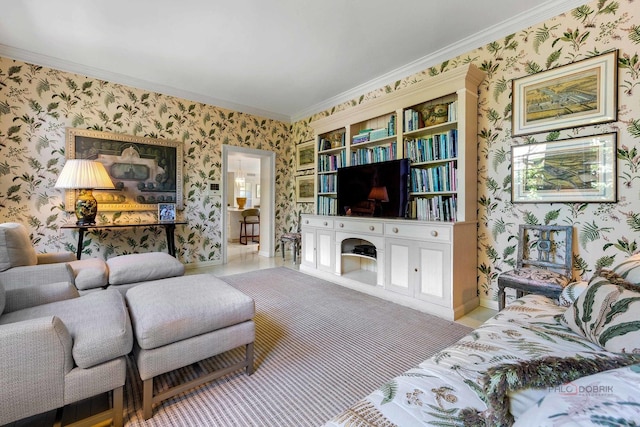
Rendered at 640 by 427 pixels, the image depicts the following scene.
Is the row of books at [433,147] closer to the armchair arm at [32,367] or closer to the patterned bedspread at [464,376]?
the patterned bedspread at [464,376]

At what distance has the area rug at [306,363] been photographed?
4.53 feet

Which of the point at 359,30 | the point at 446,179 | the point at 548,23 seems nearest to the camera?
the point at 548,23

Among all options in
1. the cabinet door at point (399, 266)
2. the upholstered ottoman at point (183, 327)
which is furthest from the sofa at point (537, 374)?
the cabinet door at point (399, 266)

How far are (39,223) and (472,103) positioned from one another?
4993 millimetres

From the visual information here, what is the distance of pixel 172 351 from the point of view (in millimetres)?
1380

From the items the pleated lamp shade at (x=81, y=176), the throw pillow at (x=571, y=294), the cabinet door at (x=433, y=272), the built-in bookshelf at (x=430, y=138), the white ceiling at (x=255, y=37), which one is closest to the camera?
the throw pillow at (x=571, y=294)

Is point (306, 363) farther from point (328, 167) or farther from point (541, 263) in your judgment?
point (328, 167)

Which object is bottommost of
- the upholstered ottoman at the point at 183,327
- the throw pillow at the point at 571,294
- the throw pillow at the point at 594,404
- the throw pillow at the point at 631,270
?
the upholstered ottoman at the point at 183,327

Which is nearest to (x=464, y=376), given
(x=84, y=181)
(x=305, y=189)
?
(x=84, y=181)

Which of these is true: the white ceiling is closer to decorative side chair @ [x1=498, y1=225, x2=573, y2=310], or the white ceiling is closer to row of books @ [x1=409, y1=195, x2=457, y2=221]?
row of books @ [x1=409, y1=195, x2=457, y2=221]

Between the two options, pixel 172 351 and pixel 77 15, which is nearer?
pixel 172 351

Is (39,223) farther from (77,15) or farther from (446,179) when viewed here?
(446,179)

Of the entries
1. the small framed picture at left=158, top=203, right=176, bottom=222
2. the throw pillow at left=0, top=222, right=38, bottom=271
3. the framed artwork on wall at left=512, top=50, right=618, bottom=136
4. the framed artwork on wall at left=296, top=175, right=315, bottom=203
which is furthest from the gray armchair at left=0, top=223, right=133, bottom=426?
the framed artwork on wall at left=296, top=175, right=315, bottom=203

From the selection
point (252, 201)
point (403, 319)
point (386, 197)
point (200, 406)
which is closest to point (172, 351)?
point (200, 406)
